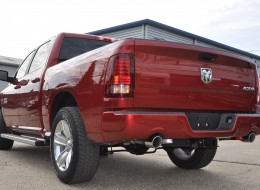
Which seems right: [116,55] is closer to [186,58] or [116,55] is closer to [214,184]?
[186,58]

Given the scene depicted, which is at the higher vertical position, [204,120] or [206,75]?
[206,75]

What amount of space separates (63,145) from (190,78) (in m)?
1.61

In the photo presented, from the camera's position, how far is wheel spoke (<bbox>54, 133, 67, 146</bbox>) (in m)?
3.80

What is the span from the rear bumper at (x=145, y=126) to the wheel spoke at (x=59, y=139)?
0.85 m

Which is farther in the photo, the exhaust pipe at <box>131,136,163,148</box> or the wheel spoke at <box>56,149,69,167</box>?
the wheel spoke at <box>56,149,69,167</box>

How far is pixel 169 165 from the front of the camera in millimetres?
5121

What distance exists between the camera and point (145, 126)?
2947 mm

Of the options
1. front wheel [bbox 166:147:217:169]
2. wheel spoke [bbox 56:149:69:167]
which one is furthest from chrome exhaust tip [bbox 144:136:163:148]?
front wheel [bbox 166:147:217:169]

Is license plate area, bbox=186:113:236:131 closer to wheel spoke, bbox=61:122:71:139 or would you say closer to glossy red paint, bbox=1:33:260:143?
glossy red paint, bbox=1:33:260:143

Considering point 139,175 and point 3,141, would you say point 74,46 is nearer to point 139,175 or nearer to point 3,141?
point 139,175

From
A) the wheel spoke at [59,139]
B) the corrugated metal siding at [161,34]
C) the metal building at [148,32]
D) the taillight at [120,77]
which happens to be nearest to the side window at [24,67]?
the wheel spoke at [59,139]

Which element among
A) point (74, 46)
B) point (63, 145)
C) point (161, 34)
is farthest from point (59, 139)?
point (161, 34)

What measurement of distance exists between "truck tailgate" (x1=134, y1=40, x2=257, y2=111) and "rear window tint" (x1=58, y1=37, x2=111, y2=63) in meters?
1.89

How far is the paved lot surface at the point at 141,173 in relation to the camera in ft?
12.4
